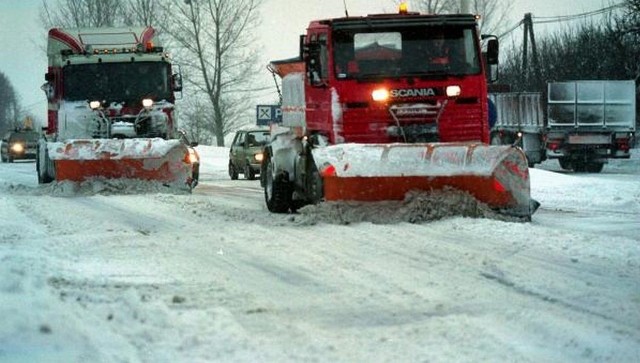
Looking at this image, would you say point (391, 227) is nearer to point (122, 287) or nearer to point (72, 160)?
point (122, 287)

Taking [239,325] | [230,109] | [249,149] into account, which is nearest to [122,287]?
[239,325]

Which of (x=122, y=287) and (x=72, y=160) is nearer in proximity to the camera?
(x=122, y=287)

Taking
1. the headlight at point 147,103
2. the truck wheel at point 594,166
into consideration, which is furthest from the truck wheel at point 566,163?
the headlight at point 147,103

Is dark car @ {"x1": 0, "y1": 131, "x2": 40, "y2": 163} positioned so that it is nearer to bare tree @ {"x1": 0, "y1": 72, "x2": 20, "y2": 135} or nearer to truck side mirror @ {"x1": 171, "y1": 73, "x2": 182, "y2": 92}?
truck side mirror @ {"x1": 171, "y1": 73, "x2": 182, "y2": 92}

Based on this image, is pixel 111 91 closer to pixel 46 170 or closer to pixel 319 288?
pixel 46 170

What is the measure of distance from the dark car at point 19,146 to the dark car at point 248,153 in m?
20.4

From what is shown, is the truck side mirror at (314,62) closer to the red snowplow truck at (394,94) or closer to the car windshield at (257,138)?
the red snowplow truck at (394,94)

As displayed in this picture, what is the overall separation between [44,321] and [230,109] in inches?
2127

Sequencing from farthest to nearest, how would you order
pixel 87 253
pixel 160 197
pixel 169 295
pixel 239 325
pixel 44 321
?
pixel 160 197
pixel 87 253
pixel 169 295
pixel 239 325
pixel 44 321

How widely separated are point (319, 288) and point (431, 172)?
437 centimetres

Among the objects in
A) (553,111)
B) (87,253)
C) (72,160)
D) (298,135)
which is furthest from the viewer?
(553,111)

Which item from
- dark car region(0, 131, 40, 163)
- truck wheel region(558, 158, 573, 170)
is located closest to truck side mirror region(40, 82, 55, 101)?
truck wheel region(558, 158, 573, 170)

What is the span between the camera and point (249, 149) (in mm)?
26156

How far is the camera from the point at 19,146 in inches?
1748
